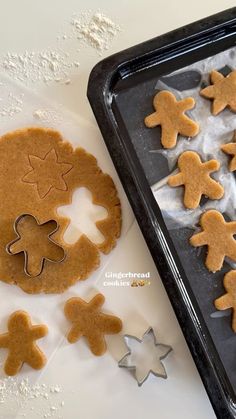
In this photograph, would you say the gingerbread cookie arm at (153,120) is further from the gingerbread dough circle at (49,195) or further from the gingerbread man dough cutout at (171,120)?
the gingerbread dough circle at (49,195)

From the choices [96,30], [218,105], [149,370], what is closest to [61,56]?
[96,30]

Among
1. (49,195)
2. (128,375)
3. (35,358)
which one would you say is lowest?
(128,375)

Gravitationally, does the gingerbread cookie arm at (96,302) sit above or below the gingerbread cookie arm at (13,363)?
above

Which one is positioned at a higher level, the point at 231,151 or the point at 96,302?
the point at 231,151

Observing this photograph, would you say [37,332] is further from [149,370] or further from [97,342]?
[149,370]

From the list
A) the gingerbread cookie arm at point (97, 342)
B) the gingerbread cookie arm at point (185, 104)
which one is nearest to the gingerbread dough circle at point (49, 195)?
the gingerbread cookie arm at point (97, 342)

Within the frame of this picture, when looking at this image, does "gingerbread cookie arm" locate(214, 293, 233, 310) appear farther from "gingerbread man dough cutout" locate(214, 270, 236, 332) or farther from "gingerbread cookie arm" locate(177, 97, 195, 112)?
"gingerbread cookie arm" locate(177, 97, 195, 112)
